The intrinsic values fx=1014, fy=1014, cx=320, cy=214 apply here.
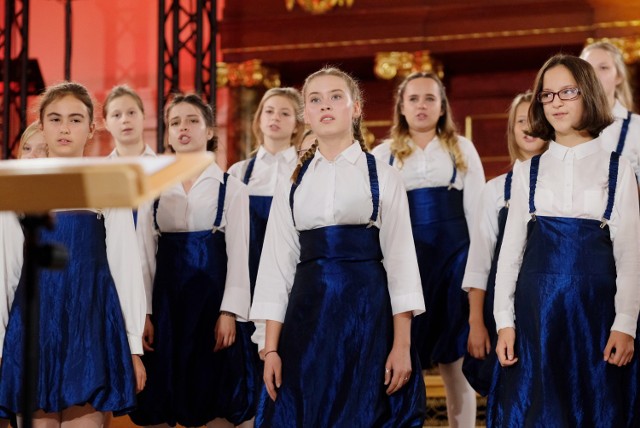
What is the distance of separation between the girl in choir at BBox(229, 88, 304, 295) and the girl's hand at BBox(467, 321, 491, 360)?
3.57 ft

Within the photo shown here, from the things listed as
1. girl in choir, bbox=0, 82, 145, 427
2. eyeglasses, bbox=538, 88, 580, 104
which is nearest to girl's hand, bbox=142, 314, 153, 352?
girl in choir, bbox=0, 82, 145, 427

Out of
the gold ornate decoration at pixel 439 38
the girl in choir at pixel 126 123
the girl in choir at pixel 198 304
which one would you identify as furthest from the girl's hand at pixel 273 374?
the gold ornate decoration at pixel 439 38

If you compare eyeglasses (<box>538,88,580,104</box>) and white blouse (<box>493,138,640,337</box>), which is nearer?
white blouse (<box>493,138,640,337</box>)

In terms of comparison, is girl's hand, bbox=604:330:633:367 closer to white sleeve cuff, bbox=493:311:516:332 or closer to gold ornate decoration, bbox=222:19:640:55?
white sleeve cuff, bbox=493:311:516:332

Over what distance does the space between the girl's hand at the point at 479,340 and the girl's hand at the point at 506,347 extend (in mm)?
642

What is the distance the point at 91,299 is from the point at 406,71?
13.7 feet

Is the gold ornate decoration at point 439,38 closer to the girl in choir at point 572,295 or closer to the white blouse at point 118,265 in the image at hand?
the girl in choir at point 572,295

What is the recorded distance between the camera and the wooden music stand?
4.91ft

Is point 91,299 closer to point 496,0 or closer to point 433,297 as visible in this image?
point 433,297

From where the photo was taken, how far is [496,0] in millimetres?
6559

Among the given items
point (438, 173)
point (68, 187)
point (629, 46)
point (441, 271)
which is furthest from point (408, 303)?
point (629, 46)

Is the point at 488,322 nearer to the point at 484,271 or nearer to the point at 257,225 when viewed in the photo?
the point at 484,271

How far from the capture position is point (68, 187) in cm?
153

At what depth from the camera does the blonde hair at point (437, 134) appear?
407cm
